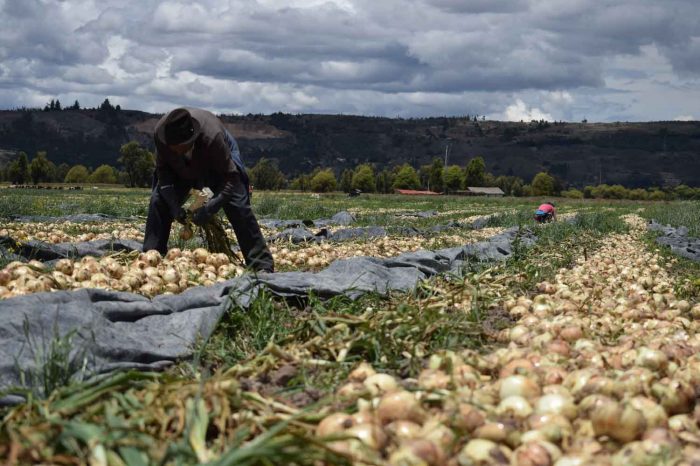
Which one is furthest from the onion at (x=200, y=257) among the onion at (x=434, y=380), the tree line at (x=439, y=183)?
the tree line at (x=439, y=183)

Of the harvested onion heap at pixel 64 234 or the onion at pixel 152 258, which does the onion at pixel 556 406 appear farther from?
the harvested onion heap at pixel 64 234

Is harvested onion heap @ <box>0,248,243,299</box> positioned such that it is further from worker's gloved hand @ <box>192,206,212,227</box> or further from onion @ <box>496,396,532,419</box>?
onion @ <box>496,396,532,419</box>

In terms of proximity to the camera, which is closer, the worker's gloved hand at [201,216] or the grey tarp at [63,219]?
the worker's gloved hand at [201,216]

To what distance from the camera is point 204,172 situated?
6.31 metres

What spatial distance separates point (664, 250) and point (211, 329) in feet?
26.8

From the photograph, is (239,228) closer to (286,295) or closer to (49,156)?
(286,295)

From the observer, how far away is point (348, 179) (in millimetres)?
81250

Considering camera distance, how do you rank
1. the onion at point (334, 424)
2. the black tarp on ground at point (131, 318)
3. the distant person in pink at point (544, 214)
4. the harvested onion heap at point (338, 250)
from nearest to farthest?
1. the onion at point (334, 424)
2. the black tarp on ground at point (131, 318)
3. the harvested onion heap at point (338, 250)
4. the distant person in pink at point (544, 214)

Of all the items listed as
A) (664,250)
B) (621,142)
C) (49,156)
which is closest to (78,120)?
(49,156)

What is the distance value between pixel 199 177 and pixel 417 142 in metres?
149

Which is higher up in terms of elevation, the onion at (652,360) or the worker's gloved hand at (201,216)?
the worker's gloved hand at (201,216)

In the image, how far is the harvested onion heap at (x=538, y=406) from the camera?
6.93ft

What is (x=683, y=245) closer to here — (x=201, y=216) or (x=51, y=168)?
(x=201, y=216)

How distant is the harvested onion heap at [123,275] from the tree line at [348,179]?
6101 cm
